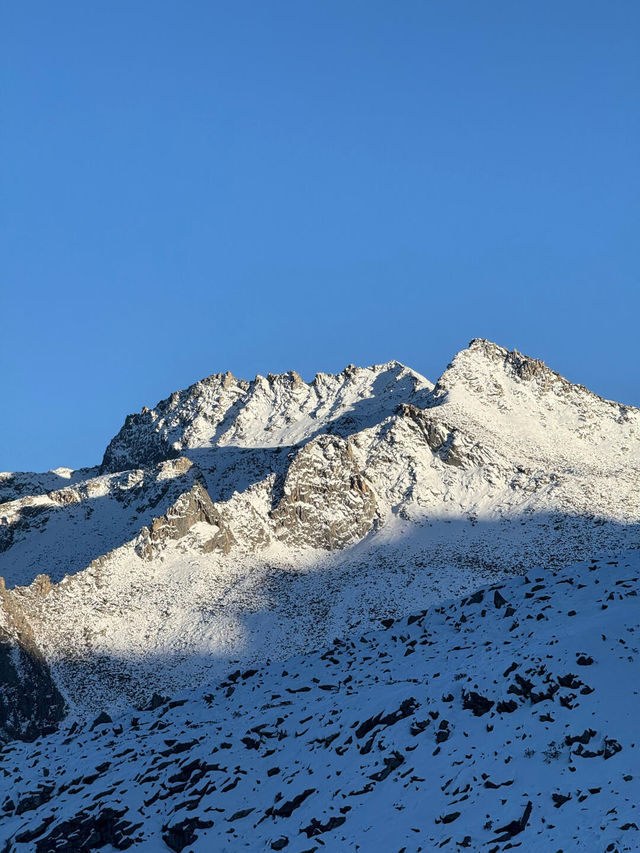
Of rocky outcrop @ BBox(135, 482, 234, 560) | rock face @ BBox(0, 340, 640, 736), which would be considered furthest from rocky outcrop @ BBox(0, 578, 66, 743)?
rocky outcrop @ BBox(135, 482, 234, 560)

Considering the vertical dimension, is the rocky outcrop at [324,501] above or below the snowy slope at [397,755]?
above

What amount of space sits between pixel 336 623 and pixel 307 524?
2153cm

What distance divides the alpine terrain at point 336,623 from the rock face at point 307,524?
294 millimetres

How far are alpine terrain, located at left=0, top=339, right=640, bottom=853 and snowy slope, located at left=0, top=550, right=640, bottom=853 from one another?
0.29 feet

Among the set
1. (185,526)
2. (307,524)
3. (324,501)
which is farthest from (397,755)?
(324,501)

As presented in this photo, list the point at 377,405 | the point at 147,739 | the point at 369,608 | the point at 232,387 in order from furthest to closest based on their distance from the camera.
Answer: the point at 232,387
the point at 377,405
the point at 369,608
the point at 147,739

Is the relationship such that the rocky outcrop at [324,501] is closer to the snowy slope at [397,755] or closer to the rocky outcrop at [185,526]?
the rocky outcrop at [185,526]

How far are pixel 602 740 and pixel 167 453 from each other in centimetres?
10596

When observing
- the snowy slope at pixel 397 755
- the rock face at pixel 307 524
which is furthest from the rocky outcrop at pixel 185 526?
the snowy slope at pixel 397 755

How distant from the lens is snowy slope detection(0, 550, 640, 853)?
1969cm

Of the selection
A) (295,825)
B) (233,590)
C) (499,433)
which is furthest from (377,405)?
(295,825)

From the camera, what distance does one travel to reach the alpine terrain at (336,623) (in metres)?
21.8

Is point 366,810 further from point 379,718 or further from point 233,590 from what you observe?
point 233,590

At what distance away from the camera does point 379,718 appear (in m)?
26.0
